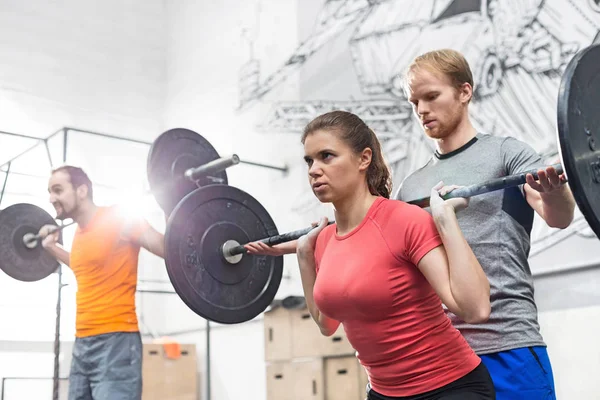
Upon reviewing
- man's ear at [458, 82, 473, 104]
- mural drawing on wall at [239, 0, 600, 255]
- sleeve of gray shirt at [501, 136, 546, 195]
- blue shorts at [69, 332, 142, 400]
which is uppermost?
mural drawing on wall at [239, 0, 600, 255]

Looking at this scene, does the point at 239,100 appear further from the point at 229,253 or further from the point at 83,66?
the point at 229,253

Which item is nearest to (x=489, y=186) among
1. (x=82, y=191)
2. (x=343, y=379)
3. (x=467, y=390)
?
(x=467, y=390)

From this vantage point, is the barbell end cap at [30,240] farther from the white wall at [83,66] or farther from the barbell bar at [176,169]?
the white wall at [83,66]

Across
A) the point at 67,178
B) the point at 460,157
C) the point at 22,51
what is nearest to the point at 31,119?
the point at 22,51

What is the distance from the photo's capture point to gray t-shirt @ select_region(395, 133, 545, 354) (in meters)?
1.42

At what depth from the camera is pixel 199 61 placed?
6.24m

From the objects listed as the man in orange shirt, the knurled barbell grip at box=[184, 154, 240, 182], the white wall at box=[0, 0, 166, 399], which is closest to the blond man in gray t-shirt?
the knurled barbell grip at box=[184, 154, 240, 182]

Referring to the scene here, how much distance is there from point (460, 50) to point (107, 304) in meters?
2.30

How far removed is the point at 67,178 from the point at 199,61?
3.44 meters

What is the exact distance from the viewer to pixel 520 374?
1381 millimetres

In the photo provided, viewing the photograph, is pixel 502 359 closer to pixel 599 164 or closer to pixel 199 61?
pixel 599 164

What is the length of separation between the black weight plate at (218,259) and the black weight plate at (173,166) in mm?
605

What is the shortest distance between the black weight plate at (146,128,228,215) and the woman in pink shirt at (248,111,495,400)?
1.57 meters

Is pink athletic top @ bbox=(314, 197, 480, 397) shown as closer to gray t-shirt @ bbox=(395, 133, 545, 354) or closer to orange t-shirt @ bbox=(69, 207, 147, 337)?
gray t-shirt @ bbox=(395, 133, 545, 354)
